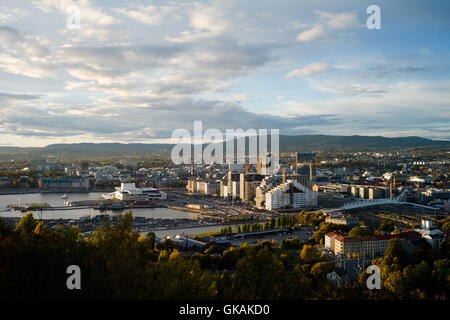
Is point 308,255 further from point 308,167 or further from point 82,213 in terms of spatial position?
point 308,167

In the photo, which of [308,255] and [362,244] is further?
[362,244]

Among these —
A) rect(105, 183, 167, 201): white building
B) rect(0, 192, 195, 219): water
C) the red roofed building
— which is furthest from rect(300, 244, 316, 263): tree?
rect(105, 183, 167, 201): white building

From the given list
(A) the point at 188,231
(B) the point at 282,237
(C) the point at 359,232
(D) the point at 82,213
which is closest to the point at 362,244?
(C) the point at 359,232

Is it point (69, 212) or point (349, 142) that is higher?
point (349, 142)

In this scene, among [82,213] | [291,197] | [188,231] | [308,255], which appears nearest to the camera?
[308,255]

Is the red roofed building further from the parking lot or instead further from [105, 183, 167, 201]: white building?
[105, 183, 167, 201]: white building

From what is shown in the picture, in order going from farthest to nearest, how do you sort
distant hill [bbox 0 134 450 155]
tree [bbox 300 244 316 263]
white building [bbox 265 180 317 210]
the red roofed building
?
distant hill [bbox 0 134 450 155], white building [bbox 265 180 317 210], the red roofed building, tree [bbox 300 244 316 263]
